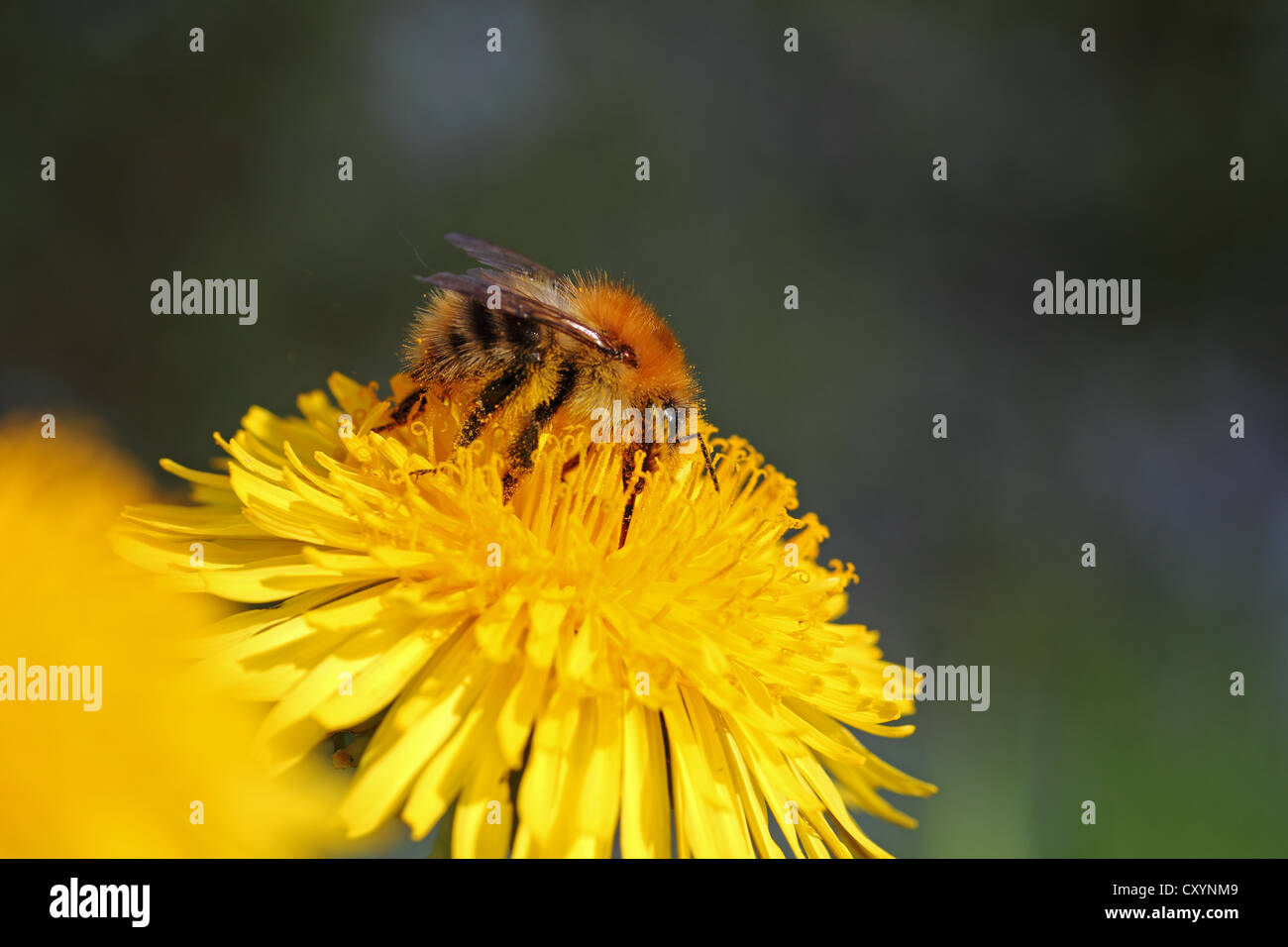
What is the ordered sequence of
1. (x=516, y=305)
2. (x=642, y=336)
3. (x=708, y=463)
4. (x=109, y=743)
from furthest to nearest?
(x=708, y=463) < (x=642, y=336) < (x=516, y=305) < (x=109, y=743)

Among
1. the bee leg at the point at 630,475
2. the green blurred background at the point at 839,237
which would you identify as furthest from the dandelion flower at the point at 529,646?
the green blurred background at the point at 839,237

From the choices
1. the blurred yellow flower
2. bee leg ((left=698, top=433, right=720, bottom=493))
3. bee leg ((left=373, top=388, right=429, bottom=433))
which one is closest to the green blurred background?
bee leg ((left=698, top=433, right=720, bottom=493))

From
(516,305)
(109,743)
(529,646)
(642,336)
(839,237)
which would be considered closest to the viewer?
(109,743)

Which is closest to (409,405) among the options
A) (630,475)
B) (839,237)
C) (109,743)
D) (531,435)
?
(531,435)

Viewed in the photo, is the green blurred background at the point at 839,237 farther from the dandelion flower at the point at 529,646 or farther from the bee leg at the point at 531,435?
the bee leg at the point at 531,435

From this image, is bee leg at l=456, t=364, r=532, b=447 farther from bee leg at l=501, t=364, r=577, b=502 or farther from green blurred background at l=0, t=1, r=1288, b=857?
green blurred background at l=0, t=1, r=1288, b=857

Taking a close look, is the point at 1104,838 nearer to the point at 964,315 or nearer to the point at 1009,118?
the point at 964,315

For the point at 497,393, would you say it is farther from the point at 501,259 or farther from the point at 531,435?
the point at 501,259
